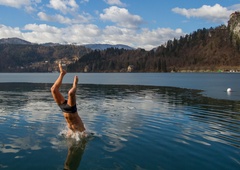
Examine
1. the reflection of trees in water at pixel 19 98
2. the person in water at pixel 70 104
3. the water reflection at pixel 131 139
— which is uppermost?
the person in water at pixel 70 104

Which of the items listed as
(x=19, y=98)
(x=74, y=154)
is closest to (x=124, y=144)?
(x=74, y=154)

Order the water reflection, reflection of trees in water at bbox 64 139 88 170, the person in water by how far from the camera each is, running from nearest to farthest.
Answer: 1. reflection of trees in water at bbox 64 139 88 170
2. the water reflection
3. the person in water

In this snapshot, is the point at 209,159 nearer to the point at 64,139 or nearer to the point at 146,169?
the point at 146,169

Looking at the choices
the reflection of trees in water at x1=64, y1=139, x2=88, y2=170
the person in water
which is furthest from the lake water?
the person in water

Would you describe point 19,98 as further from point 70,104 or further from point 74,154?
point 74,154

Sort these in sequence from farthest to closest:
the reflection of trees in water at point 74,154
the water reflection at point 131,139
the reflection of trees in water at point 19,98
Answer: the reflection of trees in water at point 19,98, the water reflection at point 131,139, the reflection of trees in water at point 74,154

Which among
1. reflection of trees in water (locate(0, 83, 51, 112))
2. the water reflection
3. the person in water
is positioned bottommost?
reflection of trees in water (locate(0, 83, 51, 112))

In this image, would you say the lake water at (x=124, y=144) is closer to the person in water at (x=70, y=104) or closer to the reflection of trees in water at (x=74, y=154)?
the reflection of trees in water at (x=74, y=154)

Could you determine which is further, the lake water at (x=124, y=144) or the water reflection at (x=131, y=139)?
the water reflection at (x=131, y=139)

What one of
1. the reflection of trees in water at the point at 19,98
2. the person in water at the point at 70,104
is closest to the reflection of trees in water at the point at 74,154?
the person in water at the point at 70,104

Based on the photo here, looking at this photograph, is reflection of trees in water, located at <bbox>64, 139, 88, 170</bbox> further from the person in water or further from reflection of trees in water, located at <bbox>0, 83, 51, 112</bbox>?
reflection of trees in water, located at <bbox>0, 83, 51, 112</bbox>

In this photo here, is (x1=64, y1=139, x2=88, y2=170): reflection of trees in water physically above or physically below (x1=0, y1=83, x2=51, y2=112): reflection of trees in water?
above

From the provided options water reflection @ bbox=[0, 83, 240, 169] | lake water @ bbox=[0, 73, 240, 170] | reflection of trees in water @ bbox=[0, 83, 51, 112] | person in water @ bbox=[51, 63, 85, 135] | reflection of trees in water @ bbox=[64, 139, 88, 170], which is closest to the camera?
reflection of trees in water @ bbox=[64, 139, 88, 170]

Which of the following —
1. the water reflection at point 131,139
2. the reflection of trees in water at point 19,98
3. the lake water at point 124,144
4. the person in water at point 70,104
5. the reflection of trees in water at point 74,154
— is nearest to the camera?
the reflection of trees in water at point 74,154
